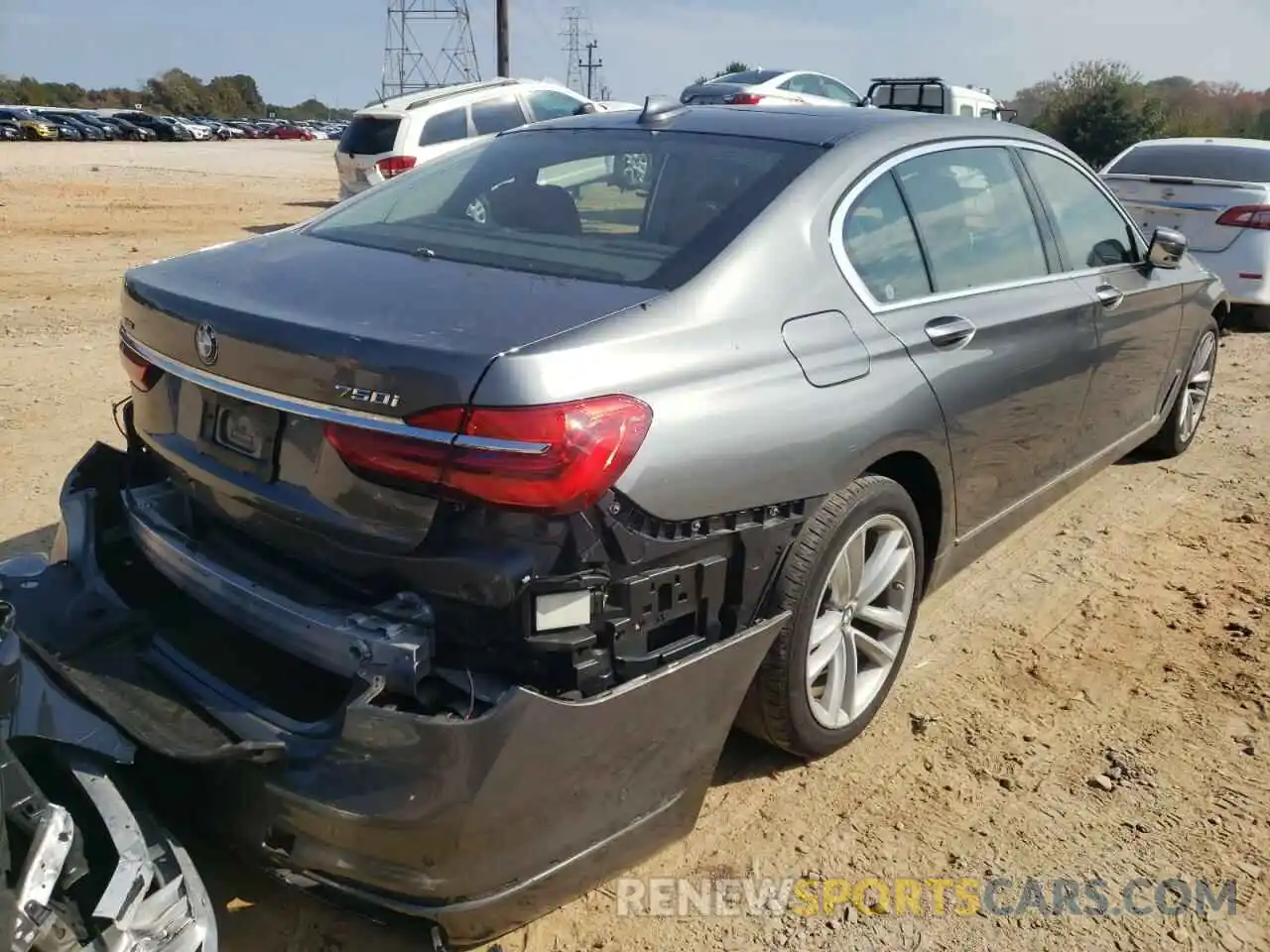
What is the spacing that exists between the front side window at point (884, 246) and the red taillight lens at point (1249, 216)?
656cm

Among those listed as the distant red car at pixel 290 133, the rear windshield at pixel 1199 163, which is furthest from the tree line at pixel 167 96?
the rear windshield at pixel 1199 163

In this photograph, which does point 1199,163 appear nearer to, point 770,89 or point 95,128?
point 770,89

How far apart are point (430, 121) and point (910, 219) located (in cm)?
1042

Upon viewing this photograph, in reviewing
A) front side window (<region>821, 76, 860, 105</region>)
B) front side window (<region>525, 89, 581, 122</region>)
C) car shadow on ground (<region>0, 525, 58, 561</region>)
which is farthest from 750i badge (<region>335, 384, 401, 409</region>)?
front side window (<region>821, 76, 860, 105</region>)

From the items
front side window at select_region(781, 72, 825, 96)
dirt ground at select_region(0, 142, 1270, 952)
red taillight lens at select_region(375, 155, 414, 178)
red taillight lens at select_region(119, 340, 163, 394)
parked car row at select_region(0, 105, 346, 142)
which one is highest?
front side window at select_region(781, 72, 825, 96)

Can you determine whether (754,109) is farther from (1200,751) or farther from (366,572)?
(1200,751)

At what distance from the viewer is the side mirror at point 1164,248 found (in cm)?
445

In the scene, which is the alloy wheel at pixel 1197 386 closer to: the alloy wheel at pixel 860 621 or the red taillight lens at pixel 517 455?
the alloy wheel at pixel 860 621

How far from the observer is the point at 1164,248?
14.6 feet

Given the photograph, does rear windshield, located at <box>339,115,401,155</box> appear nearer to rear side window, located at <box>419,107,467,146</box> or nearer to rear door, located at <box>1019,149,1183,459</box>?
rear side window, located at <box>419,107,467,146</box>

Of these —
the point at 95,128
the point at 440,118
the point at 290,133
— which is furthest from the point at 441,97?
the point at 290,133

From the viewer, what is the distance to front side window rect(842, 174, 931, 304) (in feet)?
9.57

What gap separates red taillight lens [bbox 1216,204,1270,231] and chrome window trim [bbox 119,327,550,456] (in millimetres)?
8166

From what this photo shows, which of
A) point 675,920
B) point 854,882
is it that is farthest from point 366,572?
point 854,882
